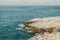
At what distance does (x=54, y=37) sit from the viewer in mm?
31406

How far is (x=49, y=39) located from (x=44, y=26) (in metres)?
8.96

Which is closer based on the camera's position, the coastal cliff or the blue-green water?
the coastal cliff

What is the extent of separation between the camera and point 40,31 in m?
39.4

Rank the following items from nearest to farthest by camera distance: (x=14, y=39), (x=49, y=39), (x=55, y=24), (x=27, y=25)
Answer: (x=49, y=39), (x=14, y=39), (x=55, y=24), (x=27, y=25)

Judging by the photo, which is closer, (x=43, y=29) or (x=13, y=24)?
(x=43, y=29)

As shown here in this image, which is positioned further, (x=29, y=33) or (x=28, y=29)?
(x=28, y=29)

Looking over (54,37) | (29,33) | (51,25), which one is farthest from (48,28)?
(54,37)

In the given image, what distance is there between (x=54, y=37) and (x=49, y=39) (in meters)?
1.00

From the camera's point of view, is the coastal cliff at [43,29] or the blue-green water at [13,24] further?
the blue-green water at [13,24]

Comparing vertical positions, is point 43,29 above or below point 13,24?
above

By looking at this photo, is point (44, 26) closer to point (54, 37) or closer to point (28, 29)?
point (28, 29)

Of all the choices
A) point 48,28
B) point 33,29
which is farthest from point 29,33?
point 48,28

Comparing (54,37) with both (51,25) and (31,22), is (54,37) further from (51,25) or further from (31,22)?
(31,22)

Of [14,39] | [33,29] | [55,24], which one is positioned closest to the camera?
[14,39]
